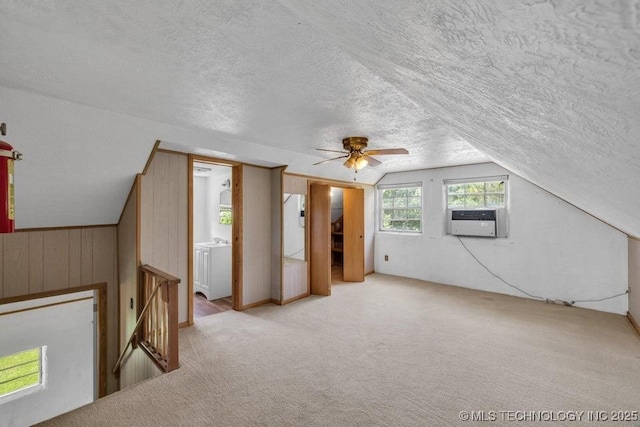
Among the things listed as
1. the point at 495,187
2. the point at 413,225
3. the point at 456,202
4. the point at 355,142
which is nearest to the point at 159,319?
the point at 355,142

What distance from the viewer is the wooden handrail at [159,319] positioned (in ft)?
7.82

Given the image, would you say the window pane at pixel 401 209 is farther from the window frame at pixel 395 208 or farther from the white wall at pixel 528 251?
the white wall at pixel 528 251

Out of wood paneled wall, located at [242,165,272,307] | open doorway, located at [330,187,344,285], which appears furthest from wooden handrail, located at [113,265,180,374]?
open doorway, located at [330,187,344,285]

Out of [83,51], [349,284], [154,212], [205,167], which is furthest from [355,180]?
[83,51]

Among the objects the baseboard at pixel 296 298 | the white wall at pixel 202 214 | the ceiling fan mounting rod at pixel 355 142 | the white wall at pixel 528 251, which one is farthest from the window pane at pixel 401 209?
the white wall at pixel 202 214

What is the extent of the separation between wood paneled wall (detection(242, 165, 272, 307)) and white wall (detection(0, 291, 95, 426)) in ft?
6.68

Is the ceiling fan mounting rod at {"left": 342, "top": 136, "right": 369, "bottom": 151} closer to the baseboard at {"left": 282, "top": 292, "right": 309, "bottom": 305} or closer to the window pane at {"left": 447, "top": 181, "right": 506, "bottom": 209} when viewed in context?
the baseboard at {"left": 282, "top": 292, "right": 309, "bottom": 305}

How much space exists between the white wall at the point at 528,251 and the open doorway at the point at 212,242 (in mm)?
3479

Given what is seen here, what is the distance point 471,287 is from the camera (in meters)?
5.01

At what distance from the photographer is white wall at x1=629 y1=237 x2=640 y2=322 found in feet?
10.6

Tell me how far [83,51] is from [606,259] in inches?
230

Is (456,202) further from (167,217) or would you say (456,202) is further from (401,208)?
(167,217)

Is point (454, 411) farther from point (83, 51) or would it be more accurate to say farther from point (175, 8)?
point (83, 51)

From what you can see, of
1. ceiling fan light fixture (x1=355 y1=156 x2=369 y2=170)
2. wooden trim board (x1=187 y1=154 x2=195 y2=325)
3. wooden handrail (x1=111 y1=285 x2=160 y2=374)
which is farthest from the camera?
wooden trim board (x1=187 y1=154 x2=195 y2=325)
